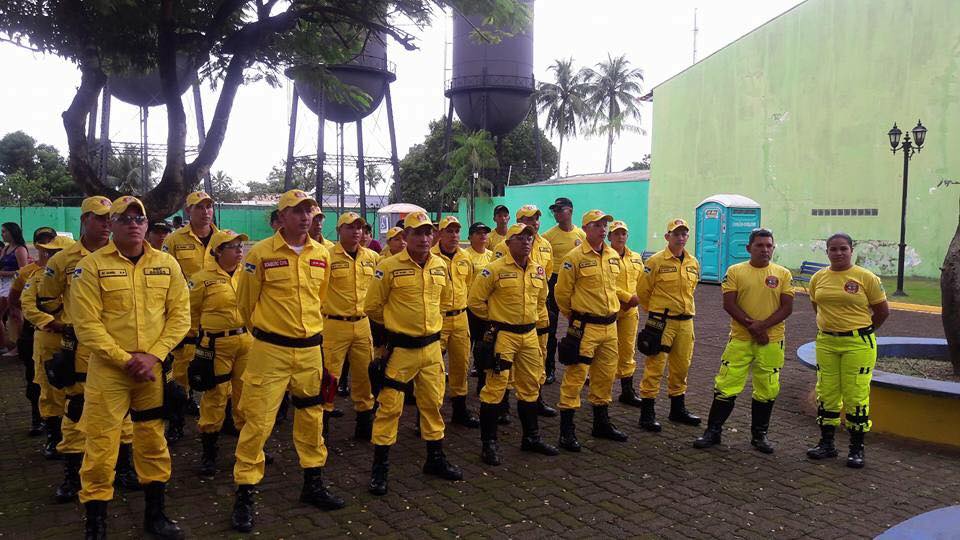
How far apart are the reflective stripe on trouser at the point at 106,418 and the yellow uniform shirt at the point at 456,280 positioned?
3.07m

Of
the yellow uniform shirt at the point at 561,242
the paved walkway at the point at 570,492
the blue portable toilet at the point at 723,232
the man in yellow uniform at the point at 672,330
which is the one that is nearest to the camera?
the paved walkway at the point at 570,492

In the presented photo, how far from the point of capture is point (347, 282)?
20.6ft

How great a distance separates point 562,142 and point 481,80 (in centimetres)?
1856

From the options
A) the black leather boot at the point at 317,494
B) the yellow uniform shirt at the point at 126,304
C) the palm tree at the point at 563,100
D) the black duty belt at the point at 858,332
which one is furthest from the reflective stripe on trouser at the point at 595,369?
the palm tree at the point at 563,100

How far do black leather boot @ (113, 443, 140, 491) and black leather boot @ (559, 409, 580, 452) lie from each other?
3371 mm

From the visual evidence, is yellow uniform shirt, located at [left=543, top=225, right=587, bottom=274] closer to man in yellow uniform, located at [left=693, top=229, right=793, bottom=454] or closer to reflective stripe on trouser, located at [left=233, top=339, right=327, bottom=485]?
man in yellow uniform, located at [left=693, top=229, right=793, bottom=454]

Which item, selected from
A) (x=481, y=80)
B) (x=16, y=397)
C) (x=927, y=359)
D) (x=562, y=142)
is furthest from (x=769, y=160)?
(x=562, y=142)

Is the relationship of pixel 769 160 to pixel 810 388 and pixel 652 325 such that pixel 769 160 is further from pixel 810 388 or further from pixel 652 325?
pixel 652 325

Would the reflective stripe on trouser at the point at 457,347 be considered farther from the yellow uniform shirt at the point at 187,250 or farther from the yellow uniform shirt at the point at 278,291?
the yellow uniform shirt at the point at 187,250

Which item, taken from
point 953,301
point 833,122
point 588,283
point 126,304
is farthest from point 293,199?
point 833,122

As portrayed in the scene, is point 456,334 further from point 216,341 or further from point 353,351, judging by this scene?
point 216,341

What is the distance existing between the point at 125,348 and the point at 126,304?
0.26 meters

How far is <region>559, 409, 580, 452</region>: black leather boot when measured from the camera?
5992 millimetres

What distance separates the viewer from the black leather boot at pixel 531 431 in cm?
590
